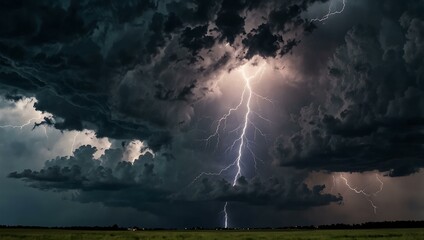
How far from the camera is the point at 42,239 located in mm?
70188

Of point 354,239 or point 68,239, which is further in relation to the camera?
point 354,239

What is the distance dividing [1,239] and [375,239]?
171 feet

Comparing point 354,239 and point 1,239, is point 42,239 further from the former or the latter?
point 354,239

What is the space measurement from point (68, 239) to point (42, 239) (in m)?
6.97

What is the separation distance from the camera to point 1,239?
65.4 metres

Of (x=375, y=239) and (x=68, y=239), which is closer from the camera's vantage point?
(x=68, y=239)

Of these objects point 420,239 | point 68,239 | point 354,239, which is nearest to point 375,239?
point 354,239

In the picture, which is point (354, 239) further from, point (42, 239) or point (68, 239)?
point (42, 239)

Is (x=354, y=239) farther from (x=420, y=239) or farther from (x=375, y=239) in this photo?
(x=420, y=239)

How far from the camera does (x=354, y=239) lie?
7106cm

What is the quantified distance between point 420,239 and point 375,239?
11175 millimetres

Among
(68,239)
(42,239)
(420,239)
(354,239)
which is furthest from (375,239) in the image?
(42,239)

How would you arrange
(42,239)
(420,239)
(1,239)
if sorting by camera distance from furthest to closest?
1. (42,239)
2. (1,239)
3. (420,239)

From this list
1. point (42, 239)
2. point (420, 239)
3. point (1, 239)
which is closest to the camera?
point (420, 239)
